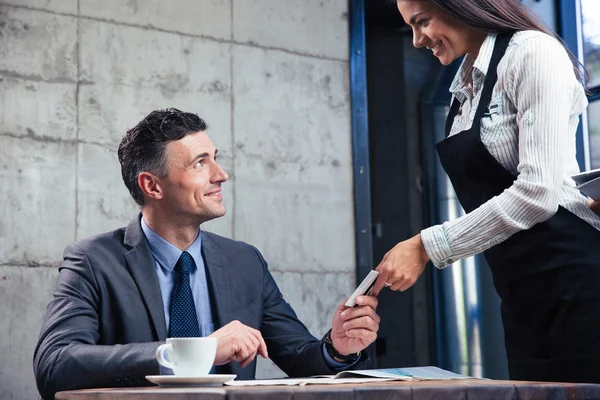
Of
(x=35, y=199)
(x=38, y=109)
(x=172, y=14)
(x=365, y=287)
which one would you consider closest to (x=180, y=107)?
(x=172, y=14)

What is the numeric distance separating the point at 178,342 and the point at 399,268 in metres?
→ 0.49

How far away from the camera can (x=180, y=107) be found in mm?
3852

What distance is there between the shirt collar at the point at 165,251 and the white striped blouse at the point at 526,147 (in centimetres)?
87

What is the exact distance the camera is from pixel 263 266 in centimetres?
253

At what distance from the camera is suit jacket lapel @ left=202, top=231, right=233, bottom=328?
226 centimetres

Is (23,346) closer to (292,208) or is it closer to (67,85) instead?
(67,85)

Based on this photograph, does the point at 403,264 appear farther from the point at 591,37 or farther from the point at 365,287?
the point at 591,37

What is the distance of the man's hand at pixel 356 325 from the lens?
1855 millimetres

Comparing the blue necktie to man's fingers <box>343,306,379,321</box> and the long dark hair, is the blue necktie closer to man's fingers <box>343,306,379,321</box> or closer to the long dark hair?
man's fingers <box>343,306,379,321</box>

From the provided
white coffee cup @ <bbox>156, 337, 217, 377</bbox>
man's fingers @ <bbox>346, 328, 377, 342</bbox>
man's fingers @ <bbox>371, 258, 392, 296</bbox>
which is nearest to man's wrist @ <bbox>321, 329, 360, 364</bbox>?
man's fingers @ <bbox>346, 328, 377, 342</bbox>

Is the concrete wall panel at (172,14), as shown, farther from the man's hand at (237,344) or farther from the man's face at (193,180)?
the man's hand at (237,344)

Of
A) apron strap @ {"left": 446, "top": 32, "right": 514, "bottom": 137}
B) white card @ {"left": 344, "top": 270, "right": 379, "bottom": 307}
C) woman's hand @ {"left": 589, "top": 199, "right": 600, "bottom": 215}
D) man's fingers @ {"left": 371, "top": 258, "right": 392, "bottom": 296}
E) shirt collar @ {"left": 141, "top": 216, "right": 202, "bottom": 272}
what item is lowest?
white card @ {"left": 344, "top": 270, "right": 379, "bottom": 307}

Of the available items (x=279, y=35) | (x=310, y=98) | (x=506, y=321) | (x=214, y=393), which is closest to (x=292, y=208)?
(x=310, y=98)

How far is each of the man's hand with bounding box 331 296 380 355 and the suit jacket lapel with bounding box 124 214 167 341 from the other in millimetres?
455
